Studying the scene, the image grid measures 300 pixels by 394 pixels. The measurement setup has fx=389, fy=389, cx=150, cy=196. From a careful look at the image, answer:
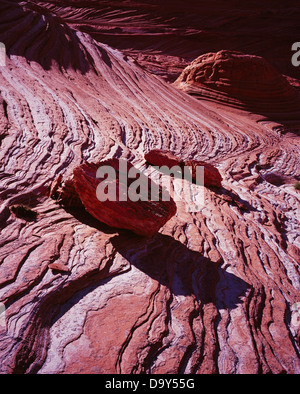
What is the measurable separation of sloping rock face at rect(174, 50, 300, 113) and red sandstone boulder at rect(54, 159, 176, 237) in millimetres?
12680

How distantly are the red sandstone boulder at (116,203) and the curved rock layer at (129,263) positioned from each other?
25 centimetres

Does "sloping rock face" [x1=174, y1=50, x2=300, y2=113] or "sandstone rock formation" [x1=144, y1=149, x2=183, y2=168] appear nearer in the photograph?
"sandstone rock formation" [x1=144, y1=149, x2=183, y2=168]

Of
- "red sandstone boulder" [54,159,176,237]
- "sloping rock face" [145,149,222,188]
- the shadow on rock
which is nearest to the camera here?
the shadow on rock

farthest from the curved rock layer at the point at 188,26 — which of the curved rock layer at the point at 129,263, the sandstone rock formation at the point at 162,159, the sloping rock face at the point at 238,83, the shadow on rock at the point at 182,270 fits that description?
the shadow on rock at the point at 182,270

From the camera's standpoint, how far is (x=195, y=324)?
171 inches

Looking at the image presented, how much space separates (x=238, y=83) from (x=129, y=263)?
14.4 meters

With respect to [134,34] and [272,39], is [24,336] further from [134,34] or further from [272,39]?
[272,39]

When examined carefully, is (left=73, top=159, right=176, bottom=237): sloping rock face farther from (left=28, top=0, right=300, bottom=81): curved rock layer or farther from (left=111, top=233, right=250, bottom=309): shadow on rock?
(left=28, top=0, right=300, bottom=81): curved rock layer

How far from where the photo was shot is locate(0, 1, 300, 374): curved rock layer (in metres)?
3.76

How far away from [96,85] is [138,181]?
26.7ft

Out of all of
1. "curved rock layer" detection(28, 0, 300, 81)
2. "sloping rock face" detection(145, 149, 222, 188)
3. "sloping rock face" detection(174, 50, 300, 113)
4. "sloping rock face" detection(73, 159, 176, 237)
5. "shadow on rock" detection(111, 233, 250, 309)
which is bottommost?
"shadow on rock" detection(111, 233, 250, 309)

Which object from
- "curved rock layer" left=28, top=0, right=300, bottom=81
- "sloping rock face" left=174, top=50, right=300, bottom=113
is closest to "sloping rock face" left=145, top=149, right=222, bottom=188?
"sloping rock face" left=174, top=50, right=300, bottom=113

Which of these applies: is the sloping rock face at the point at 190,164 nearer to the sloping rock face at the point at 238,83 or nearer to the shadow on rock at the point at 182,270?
the shadow on rock at the point at 182,270
